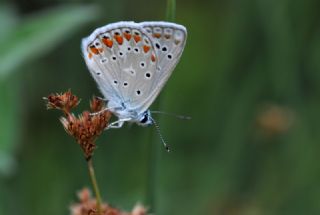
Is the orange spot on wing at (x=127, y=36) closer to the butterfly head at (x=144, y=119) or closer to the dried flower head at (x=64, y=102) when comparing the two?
the butterfly head at (x=144, y=119)

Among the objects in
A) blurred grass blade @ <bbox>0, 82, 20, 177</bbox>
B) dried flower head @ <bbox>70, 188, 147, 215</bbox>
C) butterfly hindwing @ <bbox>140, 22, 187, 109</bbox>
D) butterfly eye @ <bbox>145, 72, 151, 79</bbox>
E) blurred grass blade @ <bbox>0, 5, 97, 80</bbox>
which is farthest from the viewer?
blurred grass blade @ <bbox>0, 82, 20, 177</bbox>

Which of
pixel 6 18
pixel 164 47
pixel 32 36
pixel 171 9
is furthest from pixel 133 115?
pixel 6 18

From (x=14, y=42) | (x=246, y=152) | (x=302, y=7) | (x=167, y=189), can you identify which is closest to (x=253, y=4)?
(x=302, y=7)

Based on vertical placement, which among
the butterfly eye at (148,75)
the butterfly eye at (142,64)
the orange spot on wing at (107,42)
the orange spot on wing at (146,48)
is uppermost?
the orange spot on wing at (107,42)

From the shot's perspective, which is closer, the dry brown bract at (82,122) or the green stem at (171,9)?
the dry brown bract at (82,122)

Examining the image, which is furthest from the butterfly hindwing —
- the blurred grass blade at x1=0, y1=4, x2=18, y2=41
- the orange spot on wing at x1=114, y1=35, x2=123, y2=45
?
the blurred grass blade at x1=0, y1=4, x2=18, y2=41

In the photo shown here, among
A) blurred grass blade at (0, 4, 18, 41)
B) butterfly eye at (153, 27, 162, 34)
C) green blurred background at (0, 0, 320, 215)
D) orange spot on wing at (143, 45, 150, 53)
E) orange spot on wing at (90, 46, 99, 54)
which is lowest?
green blurred background at (0, 0, 320, 215)

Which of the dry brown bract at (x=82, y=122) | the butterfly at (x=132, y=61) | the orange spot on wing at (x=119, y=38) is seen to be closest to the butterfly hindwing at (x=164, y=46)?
the butterfly at (x=132, y=61)

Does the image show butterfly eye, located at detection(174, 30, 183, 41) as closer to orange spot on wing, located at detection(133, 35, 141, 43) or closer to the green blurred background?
orange spot on wing, located at detection(133, 35, 141, 43)
